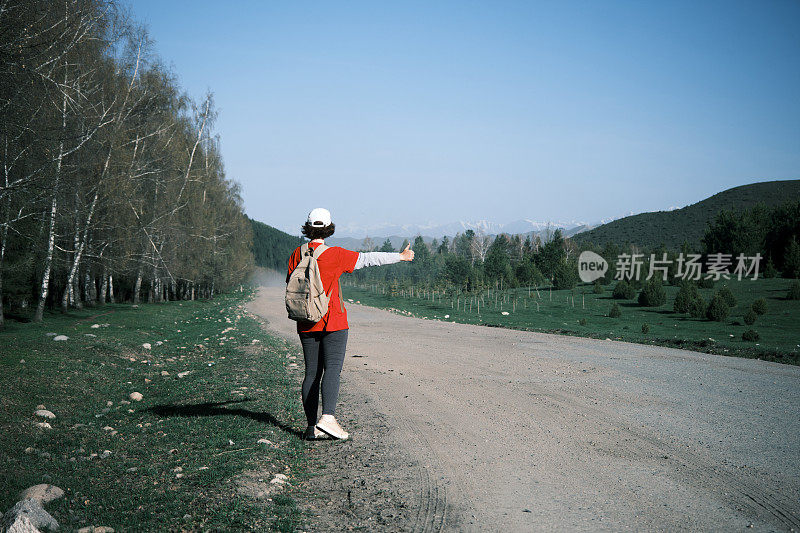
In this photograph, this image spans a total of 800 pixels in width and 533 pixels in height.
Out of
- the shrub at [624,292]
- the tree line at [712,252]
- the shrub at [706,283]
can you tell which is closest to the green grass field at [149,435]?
the tree line at [712,252]

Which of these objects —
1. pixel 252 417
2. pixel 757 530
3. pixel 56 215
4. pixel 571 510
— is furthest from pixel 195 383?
pixel 56 215

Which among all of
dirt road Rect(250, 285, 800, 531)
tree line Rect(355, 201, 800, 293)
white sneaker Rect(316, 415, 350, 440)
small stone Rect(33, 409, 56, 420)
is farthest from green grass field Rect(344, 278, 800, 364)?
small stone Rect(33, 409, 56, 420)

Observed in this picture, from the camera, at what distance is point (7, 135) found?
12.6 m

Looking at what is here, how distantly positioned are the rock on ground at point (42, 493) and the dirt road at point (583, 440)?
2.34m

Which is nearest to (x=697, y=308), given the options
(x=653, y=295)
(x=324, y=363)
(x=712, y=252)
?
(x=653, y=295)

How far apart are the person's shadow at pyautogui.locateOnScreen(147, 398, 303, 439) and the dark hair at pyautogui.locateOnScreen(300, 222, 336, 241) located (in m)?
2.19

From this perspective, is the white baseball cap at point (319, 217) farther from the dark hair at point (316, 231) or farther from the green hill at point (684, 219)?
the green hill at point (684, 219)

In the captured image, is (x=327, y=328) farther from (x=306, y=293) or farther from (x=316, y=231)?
(x=316, y=231)

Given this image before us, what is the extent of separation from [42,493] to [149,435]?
1.83 meters

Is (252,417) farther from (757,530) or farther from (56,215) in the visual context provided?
(56,215)

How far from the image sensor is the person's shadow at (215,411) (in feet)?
19.7

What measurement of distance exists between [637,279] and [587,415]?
1992 inches

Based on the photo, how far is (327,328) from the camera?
16.7 feet

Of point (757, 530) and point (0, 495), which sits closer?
point (757, 530)
